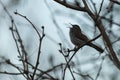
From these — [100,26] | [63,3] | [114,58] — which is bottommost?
[114,58]

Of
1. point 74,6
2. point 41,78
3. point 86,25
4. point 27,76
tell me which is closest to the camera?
point 27,76

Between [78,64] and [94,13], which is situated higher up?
[94,13]

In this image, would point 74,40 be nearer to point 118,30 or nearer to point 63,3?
point 118,30

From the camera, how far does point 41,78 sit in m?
3.68

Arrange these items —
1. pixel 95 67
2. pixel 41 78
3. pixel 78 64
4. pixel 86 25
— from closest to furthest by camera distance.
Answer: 1. pixel 41 78
2. pixel 78 64
3. pixel 95 67
4. pixel 86 25

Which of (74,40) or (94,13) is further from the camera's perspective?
(74,40)

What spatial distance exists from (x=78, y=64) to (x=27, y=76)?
1488 mm

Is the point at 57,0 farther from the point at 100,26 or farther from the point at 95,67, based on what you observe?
the point at 95,67

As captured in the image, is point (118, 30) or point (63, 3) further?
point (118, 30)

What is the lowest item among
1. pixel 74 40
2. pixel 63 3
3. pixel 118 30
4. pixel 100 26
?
pixel 74 40

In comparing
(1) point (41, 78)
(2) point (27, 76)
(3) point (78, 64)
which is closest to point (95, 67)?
(3) point (78, 64)

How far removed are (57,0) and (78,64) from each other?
4.39 feet

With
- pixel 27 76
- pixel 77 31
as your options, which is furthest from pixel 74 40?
pixel 27 76

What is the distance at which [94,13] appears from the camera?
140 inches
